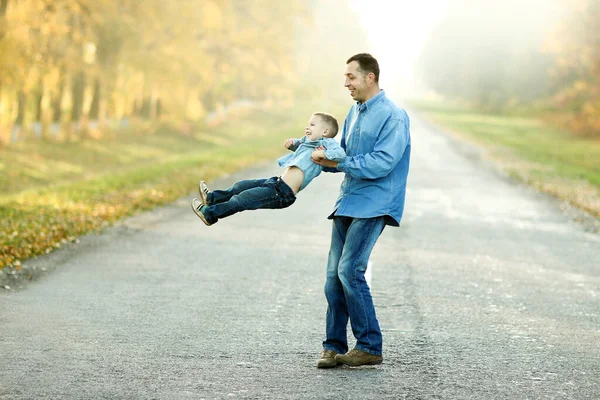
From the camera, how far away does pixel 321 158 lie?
262 inches

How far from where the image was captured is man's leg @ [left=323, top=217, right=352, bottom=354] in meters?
6.98

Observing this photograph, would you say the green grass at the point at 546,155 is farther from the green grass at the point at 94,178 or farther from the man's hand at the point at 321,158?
the man's hand at the point at 321,158

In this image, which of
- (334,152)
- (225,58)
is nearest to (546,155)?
(225,58)

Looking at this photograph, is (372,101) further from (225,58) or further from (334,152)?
(225,58)

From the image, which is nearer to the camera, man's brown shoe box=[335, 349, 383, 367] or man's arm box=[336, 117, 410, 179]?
man's arm box=[336, 117, 410, 179]

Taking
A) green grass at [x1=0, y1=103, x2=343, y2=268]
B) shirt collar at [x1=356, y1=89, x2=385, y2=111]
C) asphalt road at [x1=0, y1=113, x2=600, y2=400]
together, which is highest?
shirt collar at [x1=356, y1=89, x2=385, y2=111]

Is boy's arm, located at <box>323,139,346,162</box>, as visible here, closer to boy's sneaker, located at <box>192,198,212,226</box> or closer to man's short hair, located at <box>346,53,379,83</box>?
man's short hair, located at <box>346,53,379,83</box>

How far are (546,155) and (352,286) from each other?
3565 centimetres

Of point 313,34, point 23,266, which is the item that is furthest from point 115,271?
point 313,34

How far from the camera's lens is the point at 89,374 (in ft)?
21.3

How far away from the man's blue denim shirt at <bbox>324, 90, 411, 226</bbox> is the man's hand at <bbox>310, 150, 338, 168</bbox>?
0.06 m

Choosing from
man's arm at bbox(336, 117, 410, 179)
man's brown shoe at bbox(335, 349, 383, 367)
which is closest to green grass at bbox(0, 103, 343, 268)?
man's brown shoe at bbox(335, 349, 383, 367)

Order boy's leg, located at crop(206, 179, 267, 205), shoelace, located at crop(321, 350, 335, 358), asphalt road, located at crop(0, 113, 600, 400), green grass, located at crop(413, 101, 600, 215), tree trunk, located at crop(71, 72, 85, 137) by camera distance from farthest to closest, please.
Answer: tree trunk, located at crop(71, 72, 85, 137) → green grass, located at crop(413, 101, 600, 215) → boy's leg, located at crop(206, 179, 267, 205) → shoelace, located at crop(321, 350, 335, 358) → asphalt road, located at crop(0, 113, 600, 400)

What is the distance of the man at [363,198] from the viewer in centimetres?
673
